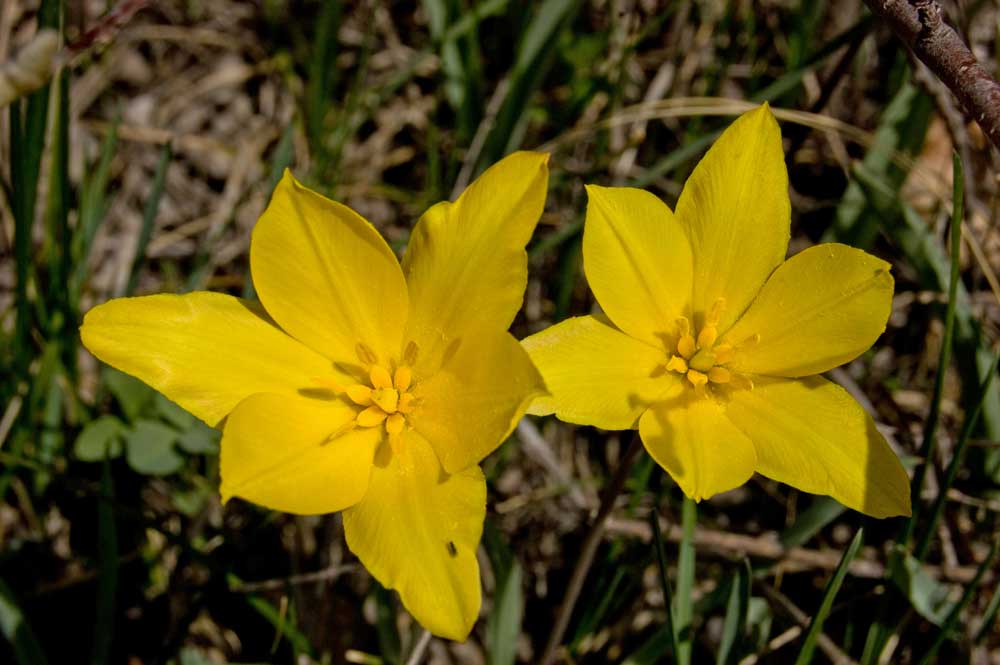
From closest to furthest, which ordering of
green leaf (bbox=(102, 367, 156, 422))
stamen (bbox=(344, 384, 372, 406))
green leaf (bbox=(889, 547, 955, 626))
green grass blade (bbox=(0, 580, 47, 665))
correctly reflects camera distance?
1. stamen (bbox=(344, 384, 372, 406))
2. green grass blade (bbox=(0, 580, 47, 665))
3. green leaf (bbox=(889, 547, 955, 626))
4. green leaf (bbox=(102, 367, 156, 422))

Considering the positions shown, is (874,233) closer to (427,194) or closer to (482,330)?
(427,194)

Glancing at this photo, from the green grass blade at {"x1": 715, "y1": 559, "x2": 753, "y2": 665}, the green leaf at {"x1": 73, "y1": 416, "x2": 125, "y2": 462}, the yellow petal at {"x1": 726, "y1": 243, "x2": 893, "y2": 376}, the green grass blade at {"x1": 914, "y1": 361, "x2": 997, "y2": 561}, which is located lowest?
the green grass blade at {"x1": 715, "y1": 559, "x2": 753, "y2": 665}

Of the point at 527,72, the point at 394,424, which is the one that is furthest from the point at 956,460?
the point at 527,72

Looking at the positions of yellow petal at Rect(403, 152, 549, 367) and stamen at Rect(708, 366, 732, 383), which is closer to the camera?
yellow petal at Rect(403, 152, 549, 367)

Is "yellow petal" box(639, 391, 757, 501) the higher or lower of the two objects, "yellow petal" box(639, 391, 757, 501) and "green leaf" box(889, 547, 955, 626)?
the higher

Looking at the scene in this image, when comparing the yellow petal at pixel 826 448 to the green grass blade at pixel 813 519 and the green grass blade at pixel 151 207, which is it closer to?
the green grass blade at pixel 813 519

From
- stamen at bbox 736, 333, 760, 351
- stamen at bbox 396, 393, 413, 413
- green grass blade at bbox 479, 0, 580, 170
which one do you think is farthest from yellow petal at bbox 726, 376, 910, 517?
green grass blade at bbox 479, 0, 580, 170

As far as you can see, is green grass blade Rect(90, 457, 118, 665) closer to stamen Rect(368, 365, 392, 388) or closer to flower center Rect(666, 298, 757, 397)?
stamen Rect(368, 365, 392, 388)

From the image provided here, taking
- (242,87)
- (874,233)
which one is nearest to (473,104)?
(242,87)
